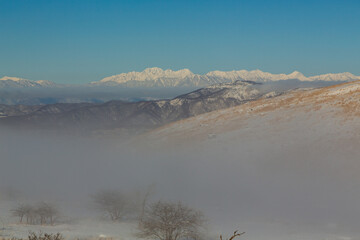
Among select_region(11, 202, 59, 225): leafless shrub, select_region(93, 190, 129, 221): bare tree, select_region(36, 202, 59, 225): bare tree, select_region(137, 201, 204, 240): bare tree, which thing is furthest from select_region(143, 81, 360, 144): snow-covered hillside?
select_region(11, 202, 59, 225): leafless shrub

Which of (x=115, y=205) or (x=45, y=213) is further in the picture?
(x=115, y=205)

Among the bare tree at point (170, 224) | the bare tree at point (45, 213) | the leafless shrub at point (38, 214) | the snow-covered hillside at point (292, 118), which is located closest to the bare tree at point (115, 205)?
the leafless shrub at point (38, 214)

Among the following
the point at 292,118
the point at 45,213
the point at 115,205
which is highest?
the point at 292,118

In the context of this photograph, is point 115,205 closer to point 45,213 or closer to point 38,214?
point 45,213

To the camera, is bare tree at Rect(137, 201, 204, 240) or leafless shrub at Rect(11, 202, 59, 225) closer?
bare tree at Rect(137, 201, 204, 240)

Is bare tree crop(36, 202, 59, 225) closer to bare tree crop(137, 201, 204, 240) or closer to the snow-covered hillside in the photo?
the snow-covered hillside

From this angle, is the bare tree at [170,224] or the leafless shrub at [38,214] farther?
the leafless shrub at [38,214]

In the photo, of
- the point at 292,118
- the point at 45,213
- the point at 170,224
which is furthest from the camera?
the point at 45,213

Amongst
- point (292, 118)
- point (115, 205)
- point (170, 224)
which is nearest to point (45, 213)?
point (115, 205)

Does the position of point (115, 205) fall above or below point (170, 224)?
above

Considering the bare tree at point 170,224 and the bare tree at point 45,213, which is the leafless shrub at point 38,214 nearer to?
the bare tree at point 45,213

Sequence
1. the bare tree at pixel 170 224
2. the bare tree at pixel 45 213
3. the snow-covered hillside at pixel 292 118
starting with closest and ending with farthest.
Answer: the bare tree at pixel 170 224, the snow-covered hillside at pixel 292 118, the bare tree at pixel 45 213

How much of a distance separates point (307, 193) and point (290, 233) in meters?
9.48

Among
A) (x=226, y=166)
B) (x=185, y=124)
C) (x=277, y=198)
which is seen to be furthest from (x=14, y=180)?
(x=277, y=198)
